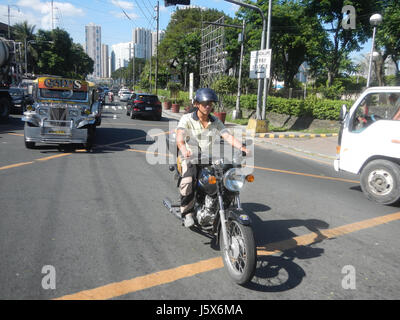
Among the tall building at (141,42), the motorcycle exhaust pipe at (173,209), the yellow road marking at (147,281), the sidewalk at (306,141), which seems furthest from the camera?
the tall building at (141,42)

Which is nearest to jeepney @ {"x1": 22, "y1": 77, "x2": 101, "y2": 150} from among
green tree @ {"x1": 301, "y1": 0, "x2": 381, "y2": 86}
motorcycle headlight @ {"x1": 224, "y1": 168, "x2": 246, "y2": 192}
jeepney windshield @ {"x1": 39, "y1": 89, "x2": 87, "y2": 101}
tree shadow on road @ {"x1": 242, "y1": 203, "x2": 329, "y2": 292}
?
jeepney windshield @ {"x1": 39, "y1": 89, "x2": 87, "y2": 101}

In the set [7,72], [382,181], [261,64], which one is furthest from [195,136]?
[7,72]

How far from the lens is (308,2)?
3300cm

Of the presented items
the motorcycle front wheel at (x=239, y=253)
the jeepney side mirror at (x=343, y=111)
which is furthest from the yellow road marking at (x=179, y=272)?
the jeepney side mirror at (x=343, y=111)

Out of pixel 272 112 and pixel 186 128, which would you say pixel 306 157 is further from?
pixel 272 112

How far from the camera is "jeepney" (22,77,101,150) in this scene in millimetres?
A: 10445

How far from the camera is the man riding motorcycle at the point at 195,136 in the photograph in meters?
4.16

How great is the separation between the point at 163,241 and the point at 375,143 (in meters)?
4.55

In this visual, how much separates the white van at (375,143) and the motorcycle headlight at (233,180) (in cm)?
405

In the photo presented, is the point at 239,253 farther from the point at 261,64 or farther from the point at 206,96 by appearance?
the point at 261,64

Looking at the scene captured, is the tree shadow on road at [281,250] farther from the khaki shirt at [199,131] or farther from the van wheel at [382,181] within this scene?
the van wheel at [382,181]

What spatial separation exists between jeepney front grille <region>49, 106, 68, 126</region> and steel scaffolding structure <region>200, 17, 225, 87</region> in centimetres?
1523

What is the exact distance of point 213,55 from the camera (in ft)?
85.5

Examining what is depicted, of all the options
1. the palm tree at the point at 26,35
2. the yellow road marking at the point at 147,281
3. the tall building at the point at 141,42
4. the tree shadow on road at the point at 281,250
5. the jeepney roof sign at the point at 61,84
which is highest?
the tall building at the point at 141,42
